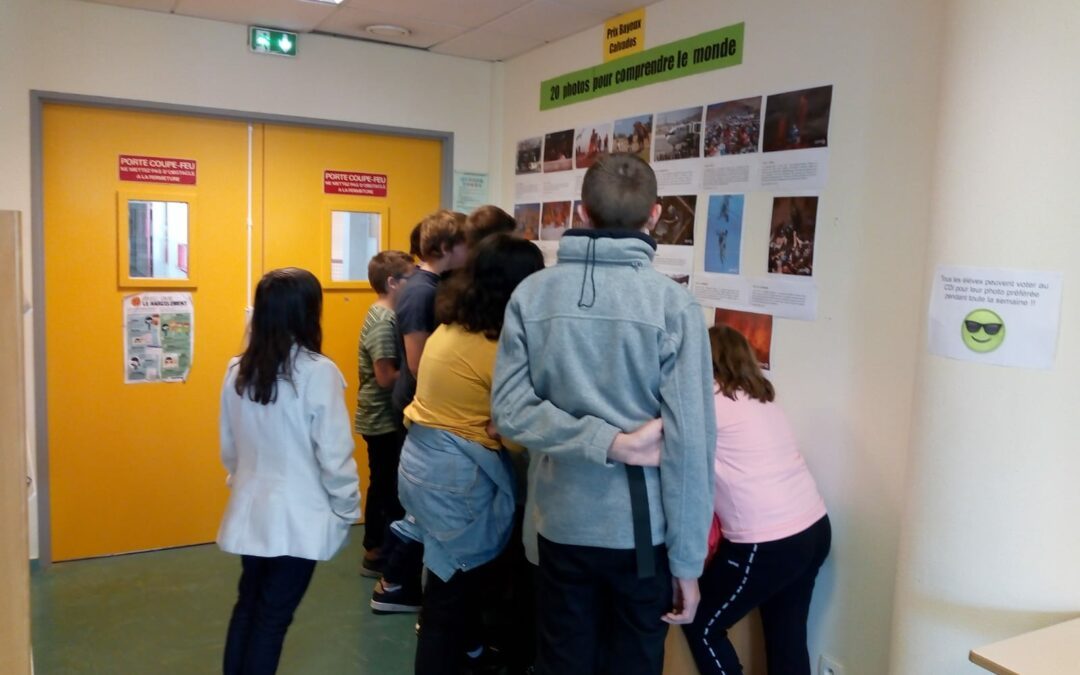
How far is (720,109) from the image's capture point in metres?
2.84

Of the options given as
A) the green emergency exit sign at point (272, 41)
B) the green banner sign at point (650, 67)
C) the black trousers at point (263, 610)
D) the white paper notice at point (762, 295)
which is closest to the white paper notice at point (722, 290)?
the white paper notice at point (762, 295)

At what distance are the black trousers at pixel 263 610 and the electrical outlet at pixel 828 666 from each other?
1.49 meters

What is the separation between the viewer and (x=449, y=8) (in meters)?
3.39

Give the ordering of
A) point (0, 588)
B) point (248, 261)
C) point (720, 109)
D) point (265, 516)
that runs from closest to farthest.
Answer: point (0, 588) → point (265, 516) → point (720, 109) → point (248, 261)

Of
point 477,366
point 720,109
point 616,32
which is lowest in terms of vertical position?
point 477,366

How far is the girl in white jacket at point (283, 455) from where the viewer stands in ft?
6.98

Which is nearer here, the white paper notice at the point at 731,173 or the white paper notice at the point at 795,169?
the white paper notice at the point at 795,169

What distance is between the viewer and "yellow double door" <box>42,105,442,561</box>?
3598mm

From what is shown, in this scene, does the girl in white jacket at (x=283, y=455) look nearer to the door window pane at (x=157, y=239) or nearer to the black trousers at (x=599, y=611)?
the black trousers at (x=599, y=611)

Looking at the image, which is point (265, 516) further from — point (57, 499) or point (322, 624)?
point (57, 499)

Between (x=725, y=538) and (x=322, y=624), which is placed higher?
(x=725, y=538)

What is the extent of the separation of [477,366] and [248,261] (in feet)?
6.99

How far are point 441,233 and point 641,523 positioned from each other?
1473 mm

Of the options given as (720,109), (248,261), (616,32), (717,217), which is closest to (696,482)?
(717,217)
